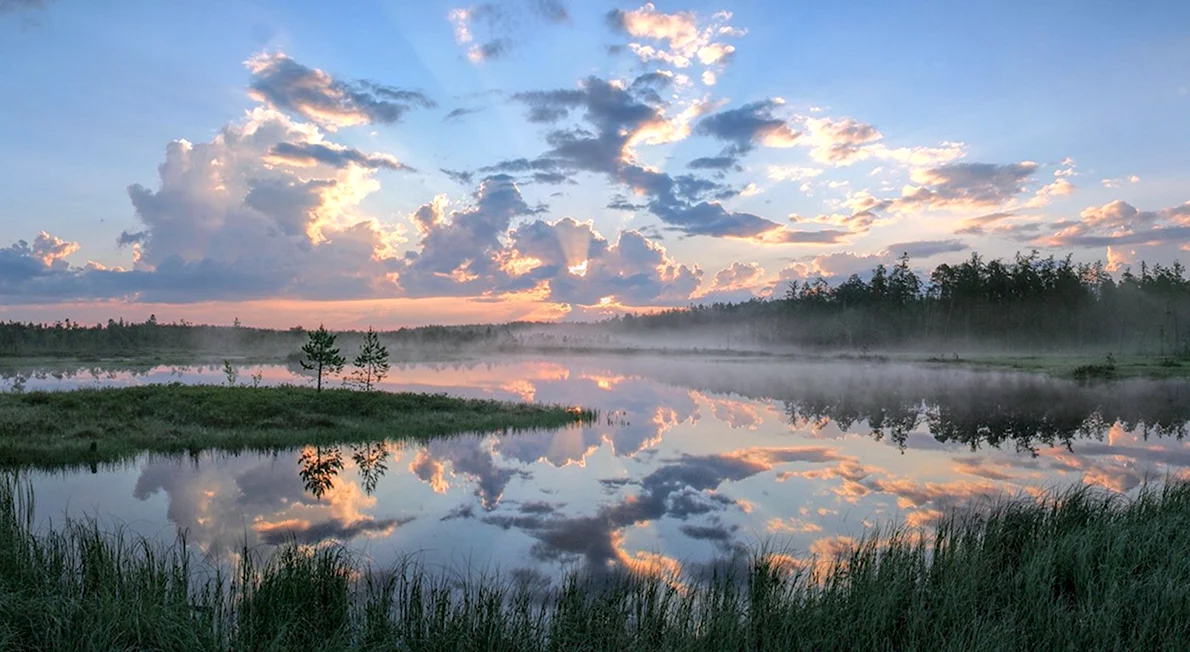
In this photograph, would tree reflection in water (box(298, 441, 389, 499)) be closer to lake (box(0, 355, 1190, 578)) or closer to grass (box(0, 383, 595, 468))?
lake (box(0, 355, 1190, 578))

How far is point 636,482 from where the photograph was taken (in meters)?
26.0

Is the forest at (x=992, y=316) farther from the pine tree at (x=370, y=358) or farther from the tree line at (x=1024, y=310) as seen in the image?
the pine tree at (x=370, y=358)

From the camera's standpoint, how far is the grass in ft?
95.2

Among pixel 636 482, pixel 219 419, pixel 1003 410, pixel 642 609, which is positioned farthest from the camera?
pixel 1003 410

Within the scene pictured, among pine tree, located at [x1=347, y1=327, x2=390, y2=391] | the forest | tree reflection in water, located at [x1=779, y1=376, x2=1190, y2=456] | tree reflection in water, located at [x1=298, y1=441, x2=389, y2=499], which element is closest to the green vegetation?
tree reflection in water, located at [x1=298, y1=441, x2=389, y2=499]

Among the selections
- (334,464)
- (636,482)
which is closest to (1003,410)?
(636,482)

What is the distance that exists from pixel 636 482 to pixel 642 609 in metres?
15.4

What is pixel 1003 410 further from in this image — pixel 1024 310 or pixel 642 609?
pixel 1024 310

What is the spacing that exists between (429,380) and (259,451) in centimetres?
5015

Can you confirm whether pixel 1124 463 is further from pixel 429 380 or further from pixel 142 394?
pixel 429 380

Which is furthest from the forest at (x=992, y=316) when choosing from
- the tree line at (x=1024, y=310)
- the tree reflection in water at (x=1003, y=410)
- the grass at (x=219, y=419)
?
the grass at (x=219, y=419)

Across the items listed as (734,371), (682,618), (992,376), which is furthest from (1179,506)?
(734,371)

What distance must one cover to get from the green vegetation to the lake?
4290 mm

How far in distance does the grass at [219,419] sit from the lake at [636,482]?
7.39 feet
